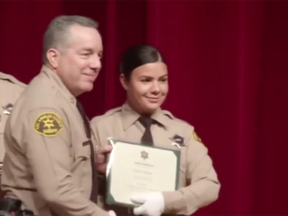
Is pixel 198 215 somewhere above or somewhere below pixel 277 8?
below

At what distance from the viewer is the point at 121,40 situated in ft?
7.89

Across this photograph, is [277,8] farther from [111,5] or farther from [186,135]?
[186,135]

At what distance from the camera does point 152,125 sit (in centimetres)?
185

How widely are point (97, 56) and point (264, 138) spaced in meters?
0.98

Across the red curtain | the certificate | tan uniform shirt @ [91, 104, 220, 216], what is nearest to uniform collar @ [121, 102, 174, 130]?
tan uniform shirt @ [91, 104, 220, 216]

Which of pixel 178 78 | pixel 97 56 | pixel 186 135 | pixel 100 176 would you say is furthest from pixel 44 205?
pixel 178 78

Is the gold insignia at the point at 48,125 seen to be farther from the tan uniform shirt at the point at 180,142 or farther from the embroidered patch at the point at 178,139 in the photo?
the embroidered patch at the point at 178,139

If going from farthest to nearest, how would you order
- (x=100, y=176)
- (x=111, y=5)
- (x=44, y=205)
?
(x=111, y=5)
(x=100, y=176)
(x=44, y=205)

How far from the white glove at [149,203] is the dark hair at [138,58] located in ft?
1.15

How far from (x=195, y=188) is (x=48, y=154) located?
0.46 m

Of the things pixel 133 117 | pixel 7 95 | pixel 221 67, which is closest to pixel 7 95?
pixel 7 95

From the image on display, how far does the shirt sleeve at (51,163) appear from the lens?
1469 millimetres

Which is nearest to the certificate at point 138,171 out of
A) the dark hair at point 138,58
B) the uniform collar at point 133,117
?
the uniform collar at point 133,117

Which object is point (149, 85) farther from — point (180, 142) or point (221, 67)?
point (221, 67)
